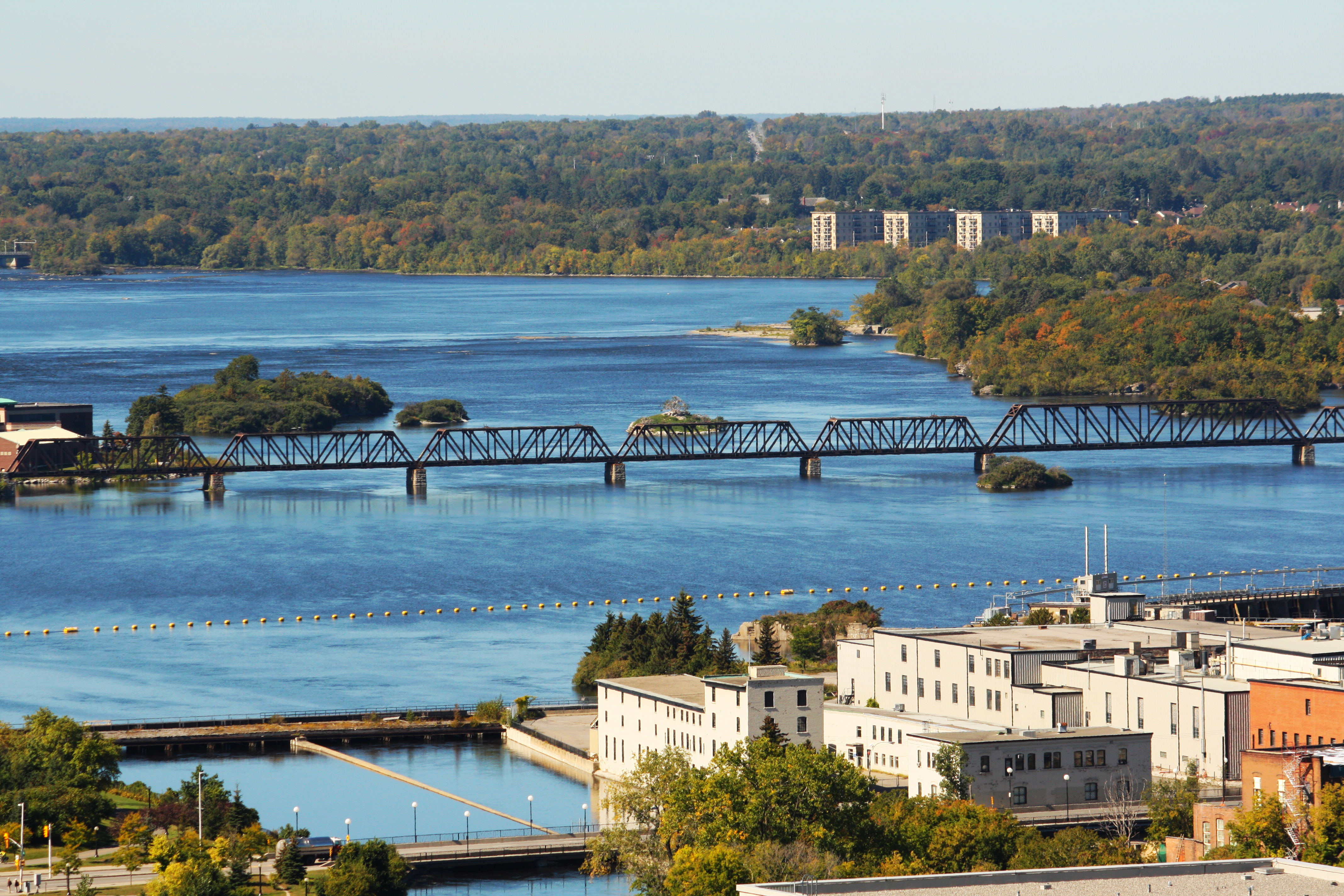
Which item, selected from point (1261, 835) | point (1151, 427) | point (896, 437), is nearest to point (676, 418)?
point (896, 437)

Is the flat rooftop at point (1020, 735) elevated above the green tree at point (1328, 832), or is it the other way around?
the green tree at point (1328, 832)

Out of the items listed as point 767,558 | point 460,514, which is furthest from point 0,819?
point 460,514

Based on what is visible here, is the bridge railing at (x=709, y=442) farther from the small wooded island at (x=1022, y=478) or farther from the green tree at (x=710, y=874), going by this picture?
the green tree at (x=710, y=874)

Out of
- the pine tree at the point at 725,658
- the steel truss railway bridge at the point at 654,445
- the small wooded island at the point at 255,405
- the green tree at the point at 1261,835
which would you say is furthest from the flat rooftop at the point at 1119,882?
the small wooded island at the point at 255,405

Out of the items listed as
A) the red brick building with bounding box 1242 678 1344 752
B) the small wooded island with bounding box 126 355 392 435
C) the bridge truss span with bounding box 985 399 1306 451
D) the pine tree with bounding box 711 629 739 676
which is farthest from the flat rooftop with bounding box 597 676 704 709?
the small wooded island with bounding box 126 355 392 435

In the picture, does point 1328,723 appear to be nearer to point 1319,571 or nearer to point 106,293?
point 1319,571

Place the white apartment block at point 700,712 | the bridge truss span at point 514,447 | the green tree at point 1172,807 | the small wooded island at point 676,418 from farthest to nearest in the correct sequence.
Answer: the small wooded island at point 676,418, the bridge truss span at point 514,447, the white apartment block at point 700,712, the green tree at point 1172,807

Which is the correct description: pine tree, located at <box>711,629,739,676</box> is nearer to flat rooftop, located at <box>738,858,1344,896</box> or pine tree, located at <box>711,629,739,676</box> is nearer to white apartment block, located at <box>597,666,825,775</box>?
white apartment block, located at <box>597,666,825,775</box>
